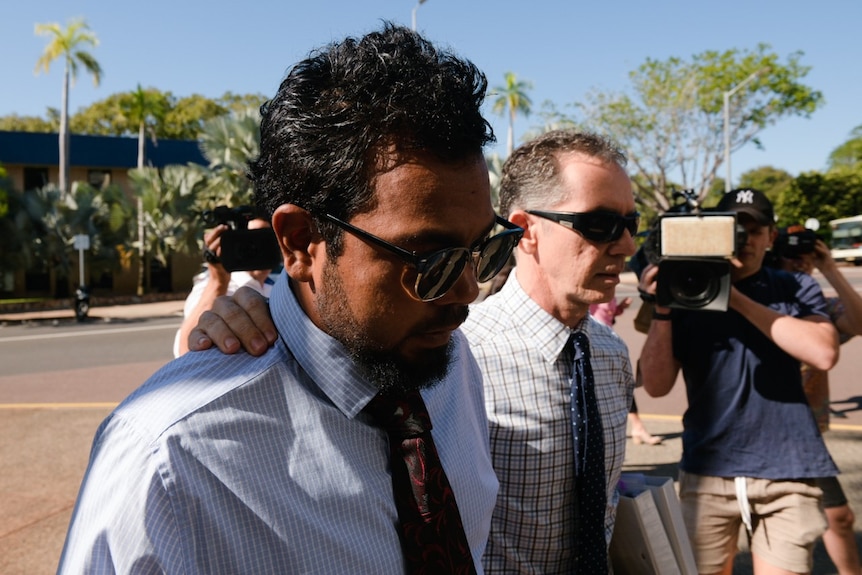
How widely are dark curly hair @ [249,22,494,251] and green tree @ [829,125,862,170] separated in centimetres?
5543

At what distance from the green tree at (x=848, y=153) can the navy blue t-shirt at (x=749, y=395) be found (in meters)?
53.3

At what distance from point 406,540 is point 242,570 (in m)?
0.30

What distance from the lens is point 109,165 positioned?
3105 cm

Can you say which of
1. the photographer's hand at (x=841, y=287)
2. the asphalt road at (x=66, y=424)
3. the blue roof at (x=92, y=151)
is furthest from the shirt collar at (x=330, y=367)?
the blue roof at (x=92, y=151)

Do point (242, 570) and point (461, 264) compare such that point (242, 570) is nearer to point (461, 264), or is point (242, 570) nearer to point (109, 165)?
point (461, 264)

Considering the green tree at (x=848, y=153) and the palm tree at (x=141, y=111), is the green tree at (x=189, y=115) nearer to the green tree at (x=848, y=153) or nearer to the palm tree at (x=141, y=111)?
the palm tree at (x=141, y=111)

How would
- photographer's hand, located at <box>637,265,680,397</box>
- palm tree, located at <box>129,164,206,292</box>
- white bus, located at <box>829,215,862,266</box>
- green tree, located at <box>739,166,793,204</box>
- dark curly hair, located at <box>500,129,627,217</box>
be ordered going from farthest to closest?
green tree, located at <box>739,166,793,204</box>, white bus, located at <box>829,215,862,266</box>, palm tree, located at <box>129,164,206,292</box>, photographer's hand, located at <box>637,265,680,397</box>, dark curly hair, located at <box>500,129,627,217</box>

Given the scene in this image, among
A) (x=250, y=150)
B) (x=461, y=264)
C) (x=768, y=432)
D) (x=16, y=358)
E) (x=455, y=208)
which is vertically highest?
(x=250, y=150)

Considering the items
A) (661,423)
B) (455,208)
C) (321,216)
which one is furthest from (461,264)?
(661,423)

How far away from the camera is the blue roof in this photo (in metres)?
29.1

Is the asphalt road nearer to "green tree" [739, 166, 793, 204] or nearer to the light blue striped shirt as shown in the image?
the light blue striped shirt

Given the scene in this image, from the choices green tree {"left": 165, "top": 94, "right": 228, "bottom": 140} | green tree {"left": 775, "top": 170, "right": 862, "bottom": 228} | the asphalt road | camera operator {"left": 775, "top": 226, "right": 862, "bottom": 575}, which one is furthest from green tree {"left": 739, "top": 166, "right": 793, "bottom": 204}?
camera operator {"left": 775, "top": 226, "right": 862, "bottom": 575}

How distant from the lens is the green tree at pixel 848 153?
5053 cm

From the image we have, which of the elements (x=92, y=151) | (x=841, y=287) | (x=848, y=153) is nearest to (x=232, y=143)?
(x=92, y=151)
